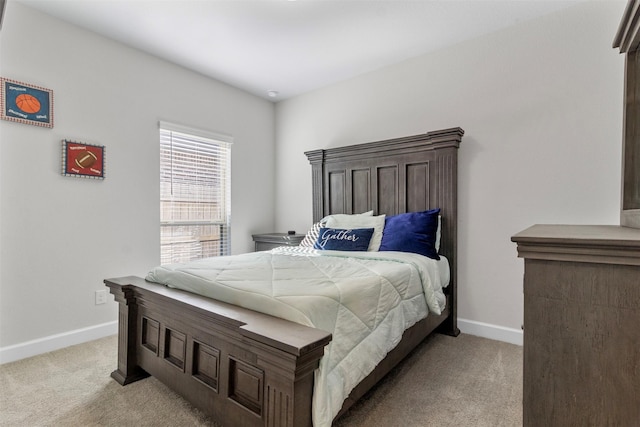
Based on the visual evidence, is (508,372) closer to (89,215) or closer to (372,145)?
(372,145)

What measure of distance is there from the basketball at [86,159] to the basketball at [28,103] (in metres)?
0.40

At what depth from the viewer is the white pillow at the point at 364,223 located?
8.81ft

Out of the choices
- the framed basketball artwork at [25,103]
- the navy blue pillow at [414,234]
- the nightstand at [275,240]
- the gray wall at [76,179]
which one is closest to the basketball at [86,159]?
the gray wall at [76,179]

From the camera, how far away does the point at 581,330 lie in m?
0.75

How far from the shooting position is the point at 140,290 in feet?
5.84

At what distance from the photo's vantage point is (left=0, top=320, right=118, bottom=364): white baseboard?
7.18ft

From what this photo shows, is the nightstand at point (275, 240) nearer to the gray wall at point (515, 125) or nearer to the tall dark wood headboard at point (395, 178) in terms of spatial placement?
the tall dark wood headboard at point (395, 178)

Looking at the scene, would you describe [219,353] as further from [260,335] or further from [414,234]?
[414,234]

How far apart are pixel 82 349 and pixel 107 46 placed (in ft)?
8.06

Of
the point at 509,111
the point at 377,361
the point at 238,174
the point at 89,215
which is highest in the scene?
the point at 509,111

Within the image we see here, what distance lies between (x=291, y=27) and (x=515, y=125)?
6.36 ft

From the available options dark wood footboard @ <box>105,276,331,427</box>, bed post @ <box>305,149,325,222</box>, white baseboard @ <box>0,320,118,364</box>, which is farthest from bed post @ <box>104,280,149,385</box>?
bed post @ <box>305,149,325,222</box>

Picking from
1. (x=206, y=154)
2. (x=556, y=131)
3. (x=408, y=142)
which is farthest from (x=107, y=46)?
(x=556, y=131)

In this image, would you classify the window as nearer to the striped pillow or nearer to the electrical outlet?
the electrical outlet
